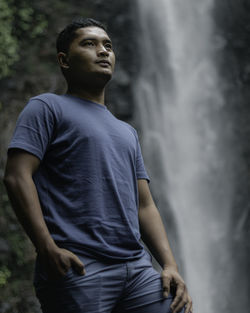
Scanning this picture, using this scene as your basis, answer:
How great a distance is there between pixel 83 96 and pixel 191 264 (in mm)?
6248

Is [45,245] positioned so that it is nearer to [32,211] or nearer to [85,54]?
[32,211]

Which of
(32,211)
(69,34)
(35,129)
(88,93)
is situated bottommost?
(32,211)

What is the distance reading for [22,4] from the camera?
309 inches

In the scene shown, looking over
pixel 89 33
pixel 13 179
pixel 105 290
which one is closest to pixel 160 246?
pixel 105 290

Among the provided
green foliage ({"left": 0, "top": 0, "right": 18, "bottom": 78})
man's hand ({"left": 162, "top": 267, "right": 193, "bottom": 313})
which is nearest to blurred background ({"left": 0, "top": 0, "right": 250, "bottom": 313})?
green foliage ({"left": 0, "top": 0, "right": 18, "bottom": 78})

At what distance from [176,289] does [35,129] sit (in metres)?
0.88

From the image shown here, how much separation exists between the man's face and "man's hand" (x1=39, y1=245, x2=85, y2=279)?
2.66 feet

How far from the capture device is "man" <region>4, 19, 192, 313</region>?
63.2 inches

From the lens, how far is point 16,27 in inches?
302

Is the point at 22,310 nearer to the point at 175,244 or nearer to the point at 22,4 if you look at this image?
the point at 175,244

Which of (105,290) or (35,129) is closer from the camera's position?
(105,290)

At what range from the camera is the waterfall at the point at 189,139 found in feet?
25.8

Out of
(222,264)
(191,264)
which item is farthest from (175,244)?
(222,264)

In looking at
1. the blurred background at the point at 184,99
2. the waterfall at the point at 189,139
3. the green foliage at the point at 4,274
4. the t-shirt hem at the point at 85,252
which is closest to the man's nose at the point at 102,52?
the t-shirt hem at the point at 85,252
